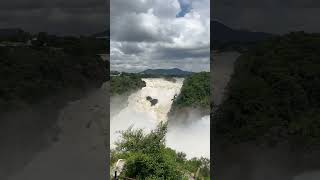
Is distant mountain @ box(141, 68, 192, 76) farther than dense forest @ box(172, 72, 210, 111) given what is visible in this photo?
No

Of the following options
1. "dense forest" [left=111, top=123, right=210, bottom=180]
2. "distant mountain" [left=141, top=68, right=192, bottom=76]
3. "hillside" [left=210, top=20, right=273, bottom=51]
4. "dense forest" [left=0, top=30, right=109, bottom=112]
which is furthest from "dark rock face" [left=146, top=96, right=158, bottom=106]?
"hillside" [left=210, top=20, right=273, bottom=51]

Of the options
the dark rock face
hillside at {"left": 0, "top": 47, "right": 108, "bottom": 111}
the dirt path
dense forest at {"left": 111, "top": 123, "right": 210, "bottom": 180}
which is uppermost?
hillside at {"left": 0, "top": 47, "right": 108, "bottom": 111}

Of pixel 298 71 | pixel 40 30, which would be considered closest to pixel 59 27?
pixel 40 30

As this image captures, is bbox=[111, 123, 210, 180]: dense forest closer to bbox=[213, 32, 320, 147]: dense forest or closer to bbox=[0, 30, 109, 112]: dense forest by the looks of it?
bbox=[213, 32, 320, 147]: dense forest

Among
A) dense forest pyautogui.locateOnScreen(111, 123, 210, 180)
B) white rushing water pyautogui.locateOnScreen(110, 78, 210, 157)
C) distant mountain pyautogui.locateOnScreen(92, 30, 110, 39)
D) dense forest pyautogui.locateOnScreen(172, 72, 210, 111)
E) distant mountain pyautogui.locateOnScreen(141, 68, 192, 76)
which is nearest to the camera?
distant mountain pyautogui.locateOnScreen(92, 30, 110, 39)

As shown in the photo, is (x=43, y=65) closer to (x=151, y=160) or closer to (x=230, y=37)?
(x=230, y=37)

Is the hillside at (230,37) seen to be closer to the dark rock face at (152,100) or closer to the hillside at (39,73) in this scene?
the hillside at (39,73)

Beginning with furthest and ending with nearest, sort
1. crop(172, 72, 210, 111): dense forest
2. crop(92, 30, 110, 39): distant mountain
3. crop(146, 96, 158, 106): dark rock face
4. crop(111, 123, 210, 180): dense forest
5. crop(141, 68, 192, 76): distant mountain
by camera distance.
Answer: crop(146, 96, 158, 106): dark rock face < crop(172, 72, 210, 111): dense forest < crop(141, 68, 192, 76): distant mountain < crop(111, 123, 210, 180): dense forest < crop(92, 30, 110, 39): distant mountain
